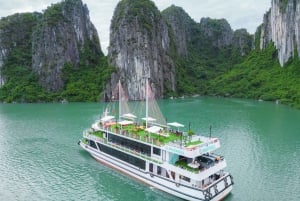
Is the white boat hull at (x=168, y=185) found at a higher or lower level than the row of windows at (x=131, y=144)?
lower

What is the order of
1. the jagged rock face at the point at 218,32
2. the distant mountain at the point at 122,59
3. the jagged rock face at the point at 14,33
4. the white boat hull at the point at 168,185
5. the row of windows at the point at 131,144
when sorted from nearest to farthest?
1. the white boat hull at the point at 168,185
2. the row of windows at the point at 131,144
3. the distant mountain at the point at 122,59
4. the jagged rock face at the point at 14,33
5. the jagged rock face at the point at 218,32

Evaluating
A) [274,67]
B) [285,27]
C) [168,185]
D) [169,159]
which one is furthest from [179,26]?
[168,185]

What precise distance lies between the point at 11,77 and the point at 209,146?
9882 cm

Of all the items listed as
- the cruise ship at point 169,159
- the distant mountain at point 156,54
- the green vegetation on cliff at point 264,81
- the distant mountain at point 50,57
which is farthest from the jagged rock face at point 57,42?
the cruise ship at point 169,159

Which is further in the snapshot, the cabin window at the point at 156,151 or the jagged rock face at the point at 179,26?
the jagged rock face at the point at 179,26

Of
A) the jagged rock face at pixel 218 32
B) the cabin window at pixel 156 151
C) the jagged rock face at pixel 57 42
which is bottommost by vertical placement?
the cabin window at pixel 156 151

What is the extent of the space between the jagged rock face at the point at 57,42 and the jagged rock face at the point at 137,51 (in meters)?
14.1

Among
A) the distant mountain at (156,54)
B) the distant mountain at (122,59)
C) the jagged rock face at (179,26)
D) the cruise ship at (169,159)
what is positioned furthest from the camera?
the jagged rock face at (179,26)

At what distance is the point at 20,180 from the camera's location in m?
29.7

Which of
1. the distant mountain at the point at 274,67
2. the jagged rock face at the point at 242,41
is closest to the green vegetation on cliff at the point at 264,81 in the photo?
the distant mountain at the point at 274,67

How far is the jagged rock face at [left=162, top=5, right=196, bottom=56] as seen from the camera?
152 metres

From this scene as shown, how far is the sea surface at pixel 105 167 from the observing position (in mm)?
26781

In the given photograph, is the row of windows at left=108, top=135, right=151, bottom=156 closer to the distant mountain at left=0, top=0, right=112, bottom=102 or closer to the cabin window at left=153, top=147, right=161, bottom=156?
the cabin window at left=153, top=147, right=161, bottom=156

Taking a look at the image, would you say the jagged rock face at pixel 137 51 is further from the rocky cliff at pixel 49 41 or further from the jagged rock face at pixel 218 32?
the jagged rock face at pixel 218 32
